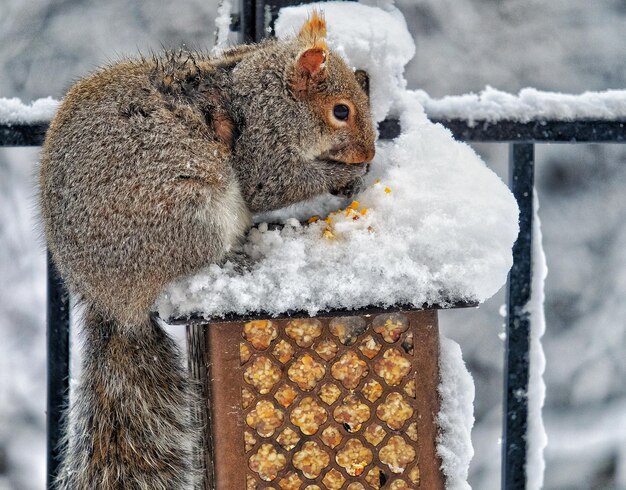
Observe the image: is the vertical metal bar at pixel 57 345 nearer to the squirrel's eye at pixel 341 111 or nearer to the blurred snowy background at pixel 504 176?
the squirrel's eye at pixel 341 111

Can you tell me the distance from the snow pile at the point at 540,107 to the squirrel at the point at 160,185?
0.23 m

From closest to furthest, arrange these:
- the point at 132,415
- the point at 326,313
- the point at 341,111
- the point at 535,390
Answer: the point at 326,313 < the point at 132,415 < the point at 341,111 < the point at 535,390

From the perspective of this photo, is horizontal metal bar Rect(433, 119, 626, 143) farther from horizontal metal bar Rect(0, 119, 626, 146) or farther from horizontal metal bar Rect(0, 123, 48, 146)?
horizontal metal bar Rect(0, 123, 48, 146)

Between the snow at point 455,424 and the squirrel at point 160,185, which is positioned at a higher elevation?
the squirrel at point 160,185

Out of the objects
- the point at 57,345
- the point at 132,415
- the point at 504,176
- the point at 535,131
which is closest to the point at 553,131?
the point at 535,131

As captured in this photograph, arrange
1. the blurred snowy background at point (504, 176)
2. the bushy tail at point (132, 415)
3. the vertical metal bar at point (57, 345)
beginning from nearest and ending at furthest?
the bushy tail at point (132, 415), the vertical metal bar at point (57, 345), the blurred snowy background at point (504, 176)

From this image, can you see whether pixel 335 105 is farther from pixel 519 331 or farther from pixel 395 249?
pixel 519 331

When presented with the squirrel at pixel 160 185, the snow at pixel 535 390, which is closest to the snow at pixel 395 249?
the squirrel at pixel 160 185

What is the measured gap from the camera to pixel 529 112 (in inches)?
61.9

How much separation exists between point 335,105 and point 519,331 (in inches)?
24.6

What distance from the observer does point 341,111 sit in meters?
1.59

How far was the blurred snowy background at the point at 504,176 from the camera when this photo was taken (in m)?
3.10

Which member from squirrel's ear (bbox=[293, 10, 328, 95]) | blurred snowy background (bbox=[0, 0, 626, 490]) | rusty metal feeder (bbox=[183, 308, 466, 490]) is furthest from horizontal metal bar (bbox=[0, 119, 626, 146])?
blurred snowy background (bbox=[0, 0, 626, 490])

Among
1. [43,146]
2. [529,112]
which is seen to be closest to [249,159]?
[43,146]
